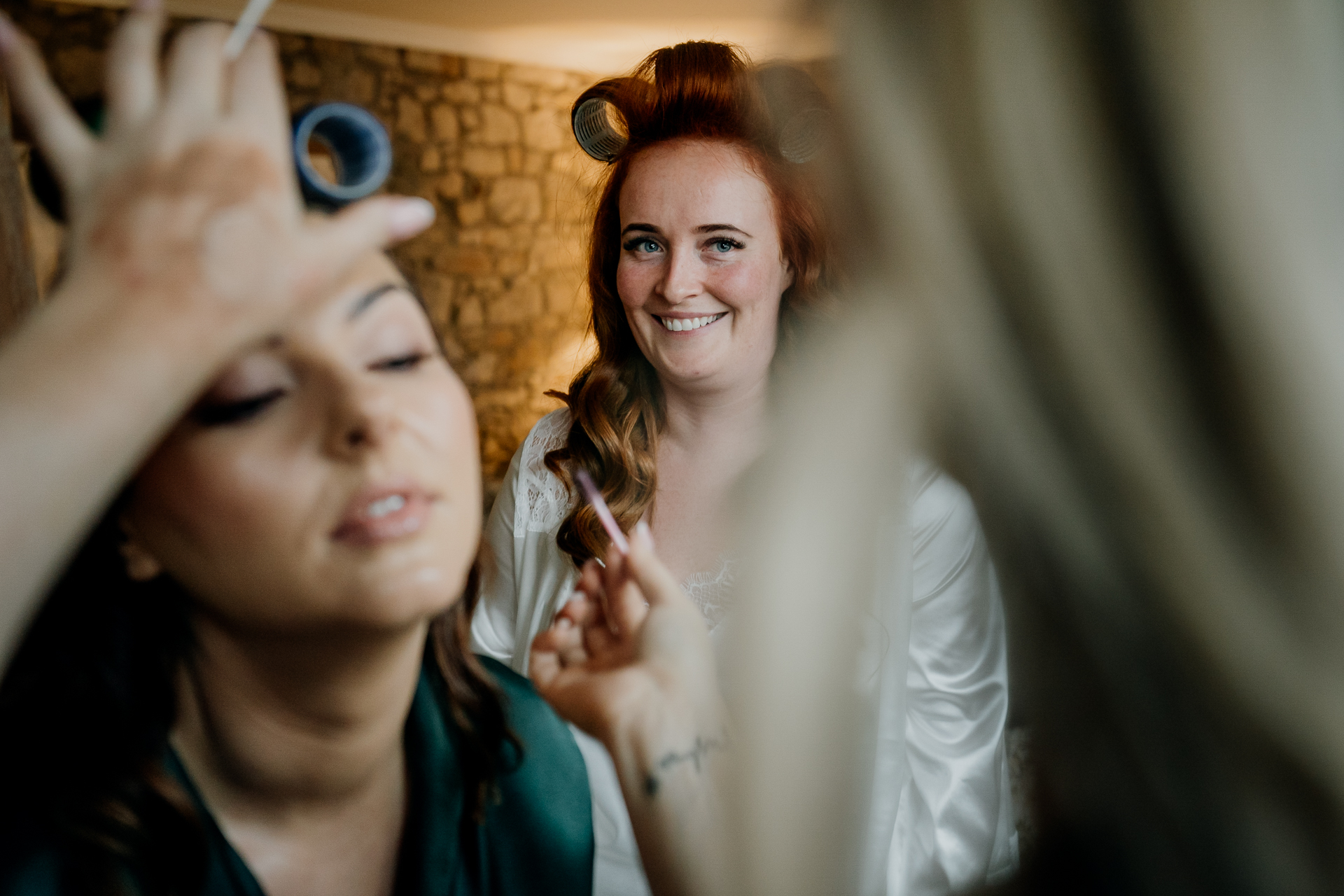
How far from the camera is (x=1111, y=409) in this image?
0.34m

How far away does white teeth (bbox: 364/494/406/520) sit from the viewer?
423mm

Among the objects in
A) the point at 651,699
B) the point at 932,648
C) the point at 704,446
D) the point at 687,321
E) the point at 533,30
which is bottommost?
the point at 932,648

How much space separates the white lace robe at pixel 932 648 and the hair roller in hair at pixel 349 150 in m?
0.36

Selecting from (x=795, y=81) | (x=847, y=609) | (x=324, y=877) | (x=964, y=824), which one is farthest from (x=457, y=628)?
(x=964, y=824)

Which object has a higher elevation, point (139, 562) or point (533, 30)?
point (533, 30)

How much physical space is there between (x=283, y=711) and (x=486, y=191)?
452 mm

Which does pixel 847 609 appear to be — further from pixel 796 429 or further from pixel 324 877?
pixel 324 877

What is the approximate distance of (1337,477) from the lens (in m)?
0.31

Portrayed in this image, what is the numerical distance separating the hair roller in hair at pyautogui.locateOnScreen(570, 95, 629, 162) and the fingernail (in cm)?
32

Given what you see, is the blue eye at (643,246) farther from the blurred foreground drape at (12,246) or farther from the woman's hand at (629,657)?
the blurred foreground drape at (12,246)

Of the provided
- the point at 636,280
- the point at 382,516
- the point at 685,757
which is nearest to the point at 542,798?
the point at 685,757

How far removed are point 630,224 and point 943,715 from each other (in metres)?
0.57

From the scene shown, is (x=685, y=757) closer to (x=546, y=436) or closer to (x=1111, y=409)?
(x=1111, y=409)

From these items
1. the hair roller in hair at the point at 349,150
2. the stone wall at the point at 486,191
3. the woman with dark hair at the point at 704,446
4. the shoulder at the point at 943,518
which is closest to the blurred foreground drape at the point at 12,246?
the stone wall at the point at 486,191
